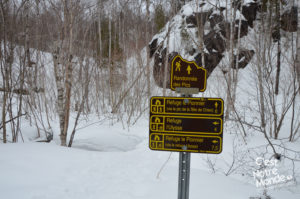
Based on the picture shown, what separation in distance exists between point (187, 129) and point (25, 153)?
13.5ft

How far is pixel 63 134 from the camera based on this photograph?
19.7 feet

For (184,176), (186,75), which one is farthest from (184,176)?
(186,75)

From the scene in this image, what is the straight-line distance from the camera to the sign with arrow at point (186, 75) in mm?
2012

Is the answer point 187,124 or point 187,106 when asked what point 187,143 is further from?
point 187,106

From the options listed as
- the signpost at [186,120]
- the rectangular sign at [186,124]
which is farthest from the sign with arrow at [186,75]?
the rectangular sign at [186,124]

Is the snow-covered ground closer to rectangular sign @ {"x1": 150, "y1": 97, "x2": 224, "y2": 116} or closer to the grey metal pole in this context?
the grey metal pole

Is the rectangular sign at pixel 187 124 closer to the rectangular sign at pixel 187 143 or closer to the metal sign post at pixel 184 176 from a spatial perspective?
the rectangular sign at pixel 187 143

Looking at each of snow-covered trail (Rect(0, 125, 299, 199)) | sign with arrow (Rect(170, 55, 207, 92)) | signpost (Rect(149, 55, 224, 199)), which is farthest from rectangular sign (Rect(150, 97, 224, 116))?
snow-covered trail (Rect(0, 125, 299, 199))

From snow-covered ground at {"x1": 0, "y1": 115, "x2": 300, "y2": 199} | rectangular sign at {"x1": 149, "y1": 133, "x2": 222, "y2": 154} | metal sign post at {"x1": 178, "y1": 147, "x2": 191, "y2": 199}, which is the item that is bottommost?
snow-covered ground at {"x1": 0, "y1": 115, "x2": 300, "y2": 199}

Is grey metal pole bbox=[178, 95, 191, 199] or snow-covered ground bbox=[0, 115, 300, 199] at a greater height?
grey metal pole bbox=[178, 95, 191, 199]

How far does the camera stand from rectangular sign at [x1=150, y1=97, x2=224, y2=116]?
191cm

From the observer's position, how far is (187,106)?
6.39ft

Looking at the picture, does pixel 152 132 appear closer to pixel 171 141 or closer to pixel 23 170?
pixel 171 141

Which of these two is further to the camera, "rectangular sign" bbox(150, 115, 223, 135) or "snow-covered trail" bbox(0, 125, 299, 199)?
"snow-covered trail" bbox(0, 125, 299, 199)
